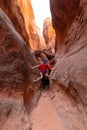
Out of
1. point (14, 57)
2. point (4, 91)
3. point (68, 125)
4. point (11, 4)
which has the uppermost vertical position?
point (11, 4)

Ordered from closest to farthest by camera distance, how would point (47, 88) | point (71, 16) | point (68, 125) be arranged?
point (68, 125) → point (47, 88) → point (71, 16)

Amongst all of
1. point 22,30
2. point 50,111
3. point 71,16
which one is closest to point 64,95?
point 50,111

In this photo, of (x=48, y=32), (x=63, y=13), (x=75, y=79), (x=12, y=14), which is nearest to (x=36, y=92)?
(x=75, y=79)

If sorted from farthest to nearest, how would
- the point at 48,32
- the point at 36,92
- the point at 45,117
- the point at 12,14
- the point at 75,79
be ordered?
the point at 48,32 < the point at 12,14 < the point at 36,92 < the point at 45,117 < the point at 75,79

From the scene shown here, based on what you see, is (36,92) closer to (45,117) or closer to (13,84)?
(13,84)

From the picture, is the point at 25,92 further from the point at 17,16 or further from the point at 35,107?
the point at 17,16

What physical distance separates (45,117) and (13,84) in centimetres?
200

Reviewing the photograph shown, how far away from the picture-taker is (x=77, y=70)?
6973 mm

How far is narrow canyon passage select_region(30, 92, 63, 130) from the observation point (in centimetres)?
727

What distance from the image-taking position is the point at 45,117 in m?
8.09

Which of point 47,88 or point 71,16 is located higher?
point 71,16

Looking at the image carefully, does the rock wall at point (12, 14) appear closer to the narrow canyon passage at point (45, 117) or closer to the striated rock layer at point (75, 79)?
the striated rock layer at point (75, 79)

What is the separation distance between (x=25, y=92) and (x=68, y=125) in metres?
2.92

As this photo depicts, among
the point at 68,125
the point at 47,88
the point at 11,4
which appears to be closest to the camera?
the point at 68,125
